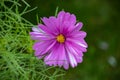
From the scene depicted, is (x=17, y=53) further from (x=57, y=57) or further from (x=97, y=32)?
→ (x=97, y=32)

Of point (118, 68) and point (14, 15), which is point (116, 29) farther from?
point (14, 15)

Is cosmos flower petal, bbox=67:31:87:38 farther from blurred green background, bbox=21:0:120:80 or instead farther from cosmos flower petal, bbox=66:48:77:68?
blurred green background, bbox=21:0:120:80

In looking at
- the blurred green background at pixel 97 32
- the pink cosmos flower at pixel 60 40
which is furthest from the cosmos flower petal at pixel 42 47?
the blurred green background at pixel 97 32

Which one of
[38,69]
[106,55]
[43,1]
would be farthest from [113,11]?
[38,69]

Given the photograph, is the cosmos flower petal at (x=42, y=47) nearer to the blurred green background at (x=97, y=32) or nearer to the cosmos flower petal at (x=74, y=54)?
the cosmos flower petal at (x=74, y=54)

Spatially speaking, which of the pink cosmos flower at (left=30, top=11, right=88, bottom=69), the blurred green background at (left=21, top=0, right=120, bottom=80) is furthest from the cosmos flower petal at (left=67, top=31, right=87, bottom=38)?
the blurred green background at (left=21, top=0, right=120, bottom=80)
